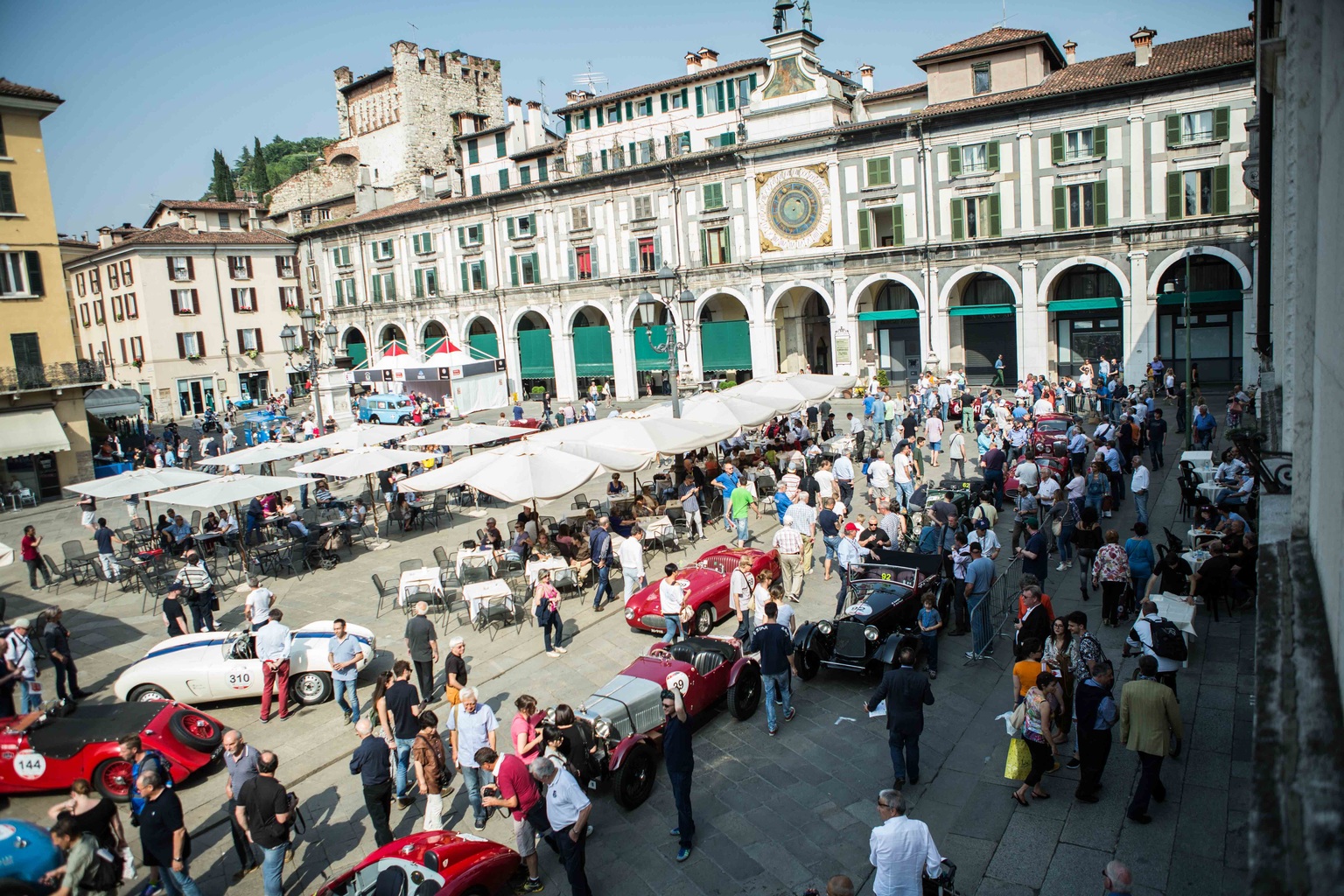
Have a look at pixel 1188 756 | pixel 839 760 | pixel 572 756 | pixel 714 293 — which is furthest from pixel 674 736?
pixel 714 293

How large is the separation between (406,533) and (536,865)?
1523 cm

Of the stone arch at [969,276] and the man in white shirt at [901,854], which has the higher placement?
the stone arch at [969,276]

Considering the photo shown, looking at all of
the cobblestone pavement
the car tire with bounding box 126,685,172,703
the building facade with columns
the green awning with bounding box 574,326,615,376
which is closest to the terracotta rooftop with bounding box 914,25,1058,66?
the building facade with columns

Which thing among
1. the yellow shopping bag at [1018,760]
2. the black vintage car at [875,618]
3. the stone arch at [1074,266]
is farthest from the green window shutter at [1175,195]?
the yellow shopping bag at [1018,760]

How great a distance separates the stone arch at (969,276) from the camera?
126 ft

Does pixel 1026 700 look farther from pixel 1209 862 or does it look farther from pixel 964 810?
pixel 1209 862

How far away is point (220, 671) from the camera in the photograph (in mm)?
12008

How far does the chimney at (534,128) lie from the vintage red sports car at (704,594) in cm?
4542

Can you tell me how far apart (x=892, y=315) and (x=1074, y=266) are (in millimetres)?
8233

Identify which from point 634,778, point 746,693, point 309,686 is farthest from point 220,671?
point 746,693

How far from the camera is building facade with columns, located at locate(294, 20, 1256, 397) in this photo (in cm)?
3478

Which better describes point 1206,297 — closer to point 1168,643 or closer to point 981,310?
point 981,310

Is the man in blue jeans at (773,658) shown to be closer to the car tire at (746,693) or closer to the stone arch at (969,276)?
the car tire at (746,693)

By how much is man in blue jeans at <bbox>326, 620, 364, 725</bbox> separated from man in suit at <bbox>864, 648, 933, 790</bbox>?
645 cm
